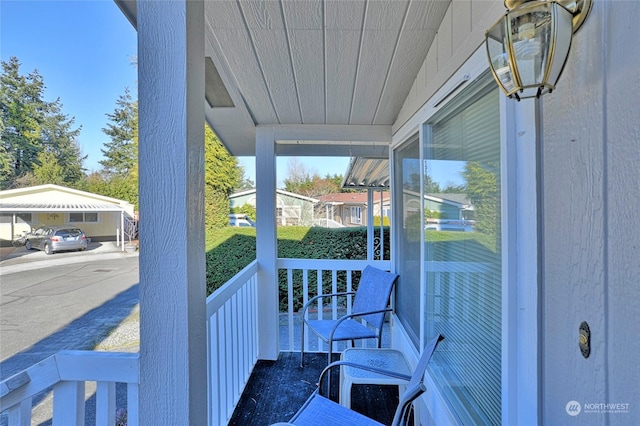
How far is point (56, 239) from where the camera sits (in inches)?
38.9

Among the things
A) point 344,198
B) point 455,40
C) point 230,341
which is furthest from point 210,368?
point 344,198

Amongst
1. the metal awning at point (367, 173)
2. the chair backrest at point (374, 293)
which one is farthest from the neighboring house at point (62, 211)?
the metal awning at point (367, 173)

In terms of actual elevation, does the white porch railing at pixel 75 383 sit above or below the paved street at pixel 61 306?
below

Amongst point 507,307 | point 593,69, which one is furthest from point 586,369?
point 593,69

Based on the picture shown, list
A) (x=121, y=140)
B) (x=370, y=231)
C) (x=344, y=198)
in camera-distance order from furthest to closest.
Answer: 1. (x=344, y=198)
2. (x=370, y=231)
3. (x=121, y=140)

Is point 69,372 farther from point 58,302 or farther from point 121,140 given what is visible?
point 121,140

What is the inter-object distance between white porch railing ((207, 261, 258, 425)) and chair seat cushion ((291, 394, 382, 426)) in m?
0.58

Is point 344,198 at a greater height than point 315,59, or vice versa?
point 315,59

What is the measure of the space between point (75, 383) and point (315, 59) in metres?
1.91

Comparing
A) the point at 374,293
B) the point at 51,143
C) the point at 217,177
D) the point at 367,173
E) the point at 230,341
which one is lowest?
the point at 230,341

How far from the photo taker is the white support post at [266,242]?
2910 mm

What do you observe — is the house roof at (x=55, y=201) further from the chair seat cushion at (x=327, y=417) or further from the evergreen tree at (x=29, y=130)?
the chair seat cushion at (x=327, y=417)

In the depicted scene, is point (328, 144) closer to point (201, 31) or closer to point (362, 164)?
point (362, 164)

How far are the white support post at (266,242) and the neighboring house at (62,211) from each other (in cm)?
183
